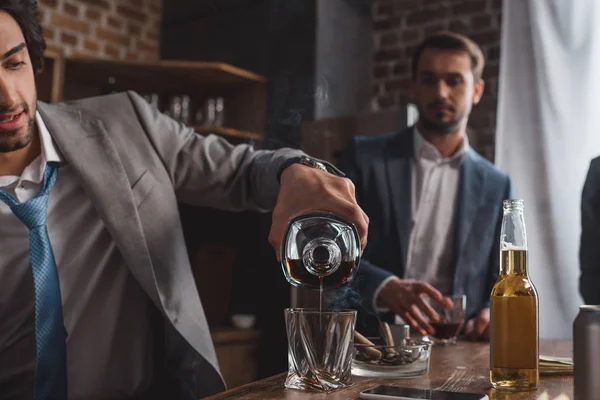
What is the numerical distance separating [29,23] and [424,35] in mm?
2252

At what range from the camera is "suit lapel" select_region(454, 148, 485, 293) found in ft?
A: 7.23

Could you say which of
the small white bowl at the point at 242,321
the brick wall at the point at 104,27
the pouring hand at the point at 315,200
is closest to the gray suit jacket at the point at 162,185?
the pouring hand at the point at 315,200

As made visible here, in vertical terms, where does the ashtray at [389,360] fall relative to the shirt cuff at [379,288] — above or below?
below

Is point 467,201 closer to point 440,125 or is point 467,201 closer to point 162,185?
point 440,125

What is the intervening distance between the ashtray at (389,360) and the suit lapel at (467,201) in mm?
1170

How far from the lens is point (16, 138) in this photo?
138cm

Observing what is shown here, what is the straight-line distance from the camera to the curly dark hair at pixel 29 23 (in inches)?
57.5

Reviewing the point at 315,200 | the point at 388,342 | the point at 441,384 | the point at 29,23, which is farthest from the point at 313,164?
the point at 29,23

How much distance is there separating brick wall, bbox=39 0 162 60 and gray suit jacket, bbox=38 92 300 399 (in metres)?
1.93

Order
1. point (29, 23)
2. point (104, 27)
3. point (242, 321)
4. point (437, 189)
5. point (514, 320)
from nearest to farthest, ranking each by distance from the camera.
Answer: point (514, 320)
point (29, 23)
point (437, 189)
point (242, 321)
point (104, 27)

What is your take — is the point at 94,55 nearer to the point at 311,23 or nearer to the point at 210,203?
the point at 311,23

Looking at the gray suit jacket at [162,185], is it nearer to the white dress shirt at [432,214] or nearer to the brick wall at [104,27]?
the white dress shirt at [432,214]

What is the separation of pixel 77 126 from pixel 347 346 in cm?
87

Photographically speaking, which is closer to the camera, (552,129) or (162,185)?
(162,185)
